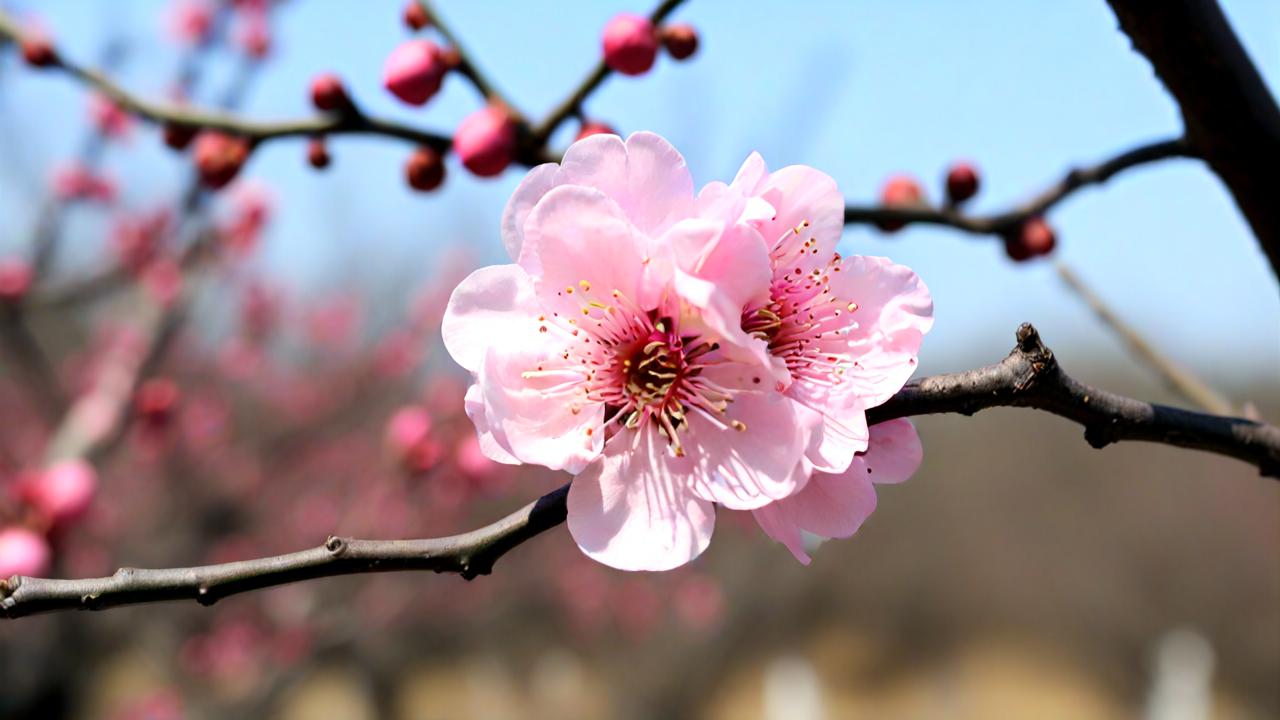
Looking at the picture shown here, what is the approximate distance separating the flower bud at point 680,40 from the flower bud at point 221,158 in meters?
0.65

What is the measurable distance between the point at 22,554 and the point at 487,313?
1334 millimetres

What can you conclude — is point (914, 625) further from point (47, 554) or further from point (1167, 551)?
point (47, 554)

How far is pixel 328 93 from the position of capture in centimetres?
117

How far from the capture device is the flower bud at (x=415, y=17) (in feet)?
3.99

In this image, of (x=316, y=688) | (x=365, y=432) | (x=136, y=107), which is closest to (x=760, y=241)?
(x=136, y=107)

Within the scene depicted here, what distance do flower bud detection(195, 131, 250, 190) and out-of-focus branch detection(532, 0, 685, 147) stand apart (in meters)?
0.48

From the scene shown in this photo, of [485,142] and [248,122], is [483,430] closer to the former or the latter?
[485,142]


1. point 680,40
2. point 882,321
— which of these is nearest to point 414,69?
point 680,40

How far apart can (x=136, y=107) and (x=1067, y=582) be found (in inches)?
409

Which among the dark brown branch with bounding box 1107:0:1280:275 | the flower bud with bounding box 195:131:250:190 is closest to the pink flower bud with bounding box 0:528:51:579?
the flower bud with bounding box 195:131:250:190

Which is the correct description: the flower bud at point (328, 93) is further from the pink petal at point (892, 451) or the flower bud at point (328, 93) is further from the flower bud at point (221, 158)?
the pink petal at point (892, 451)

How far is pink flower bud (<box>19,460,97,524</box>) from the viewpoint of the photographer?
1.69m

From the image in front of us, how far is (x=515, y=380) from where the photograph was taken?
24.4 inches

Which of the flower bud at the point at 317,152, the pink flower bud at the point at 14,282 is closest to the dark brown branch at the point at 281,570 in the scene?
the flower bud at the point at 317,152
